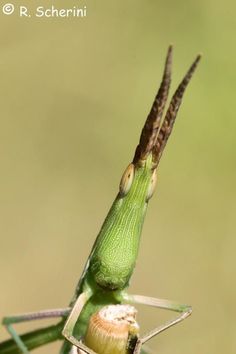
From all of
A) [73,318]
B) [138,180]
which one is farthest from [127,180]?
[73,318]

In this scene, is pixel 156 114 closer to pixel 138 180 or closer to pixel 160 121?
pixel 160 121

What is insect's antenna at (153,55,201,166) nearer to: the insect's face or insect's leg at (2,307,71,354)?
the insect's face

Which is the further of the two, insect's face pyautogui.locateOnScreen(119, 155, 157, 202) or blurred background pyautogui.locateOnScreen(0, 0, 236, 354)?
blurred background pyautogui.locateOnScreen(0, 0, 236, 354)

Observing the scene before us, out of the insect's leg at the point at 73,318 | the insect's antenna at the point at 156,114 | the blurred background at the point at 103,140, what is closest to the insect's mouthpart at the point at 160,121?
the insect's antenna at the point at 156,114

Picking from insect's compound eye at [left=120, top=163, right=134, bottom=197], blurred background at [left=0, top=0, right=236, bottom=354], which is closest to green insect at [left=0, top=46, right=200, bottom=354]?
insect's compound eye at [left=120, top=163, right=134, bottom=197]

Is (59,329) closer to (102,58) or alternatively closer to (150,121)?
(150,121)

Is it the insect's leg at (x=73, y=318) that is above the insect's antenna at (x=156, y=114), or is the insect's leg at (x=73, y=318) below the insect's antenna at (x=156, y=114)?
below

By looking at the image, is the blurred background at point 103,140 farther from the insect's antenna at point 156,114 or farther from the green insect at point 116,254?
the insect's antenna at point 156,114
